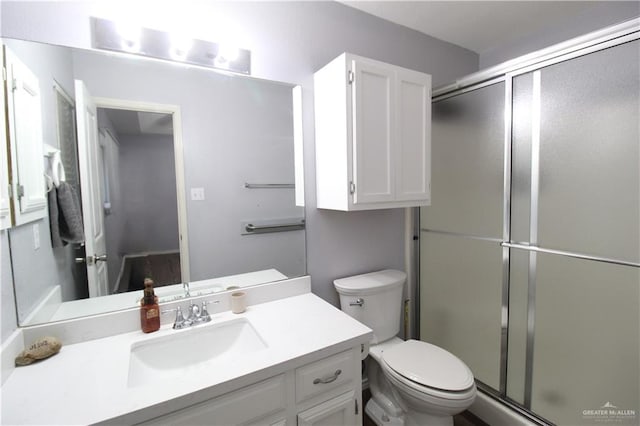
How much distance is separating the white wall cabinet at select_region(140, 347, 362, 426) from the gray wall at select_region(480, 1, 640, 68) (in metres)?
2.37

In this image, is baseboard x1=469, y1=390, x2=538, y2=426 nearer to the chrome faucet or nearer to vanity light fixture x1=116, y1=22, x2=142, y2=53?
the chrome faucet

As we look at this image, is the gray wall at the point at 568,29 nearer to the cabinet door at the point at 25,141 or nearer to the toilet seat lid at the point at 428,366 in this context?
the toilet seat lid at the point at 428,366

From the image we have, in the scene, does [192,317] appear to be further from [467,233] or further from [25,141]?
[467,233]

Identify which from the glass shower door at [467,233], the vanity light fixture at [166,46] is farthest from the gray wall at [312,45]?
the glass shower door at [467,233]

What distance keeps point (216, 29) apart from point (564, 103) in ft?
5.52

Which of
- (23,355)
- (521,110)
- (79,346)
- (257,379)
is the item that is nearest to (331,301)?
(257,379)

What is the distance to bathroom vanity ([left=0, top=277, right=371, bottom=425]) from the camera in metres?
0.82

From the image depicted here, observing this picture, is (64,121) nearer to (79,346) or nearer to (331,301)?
(79,346)

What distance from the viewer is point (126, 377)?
940mm

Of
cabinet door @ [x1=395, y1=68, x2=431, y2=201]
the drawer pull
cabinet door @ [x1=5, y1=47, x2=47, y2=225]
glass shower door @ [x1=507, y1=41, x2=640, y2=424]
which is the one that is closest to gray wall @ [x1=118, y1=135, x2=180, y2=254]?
cabinet door @ [x1=5, y1=47, x2=47, y2=225]

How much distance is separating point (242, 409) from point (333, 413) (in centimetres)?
38

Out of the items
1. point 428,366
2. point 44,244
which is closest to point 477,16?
point 428,366

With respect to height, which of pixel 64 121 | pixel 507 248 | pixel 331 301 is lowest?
pixel 331 301

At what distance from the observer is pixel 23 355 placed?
0.99 metres
